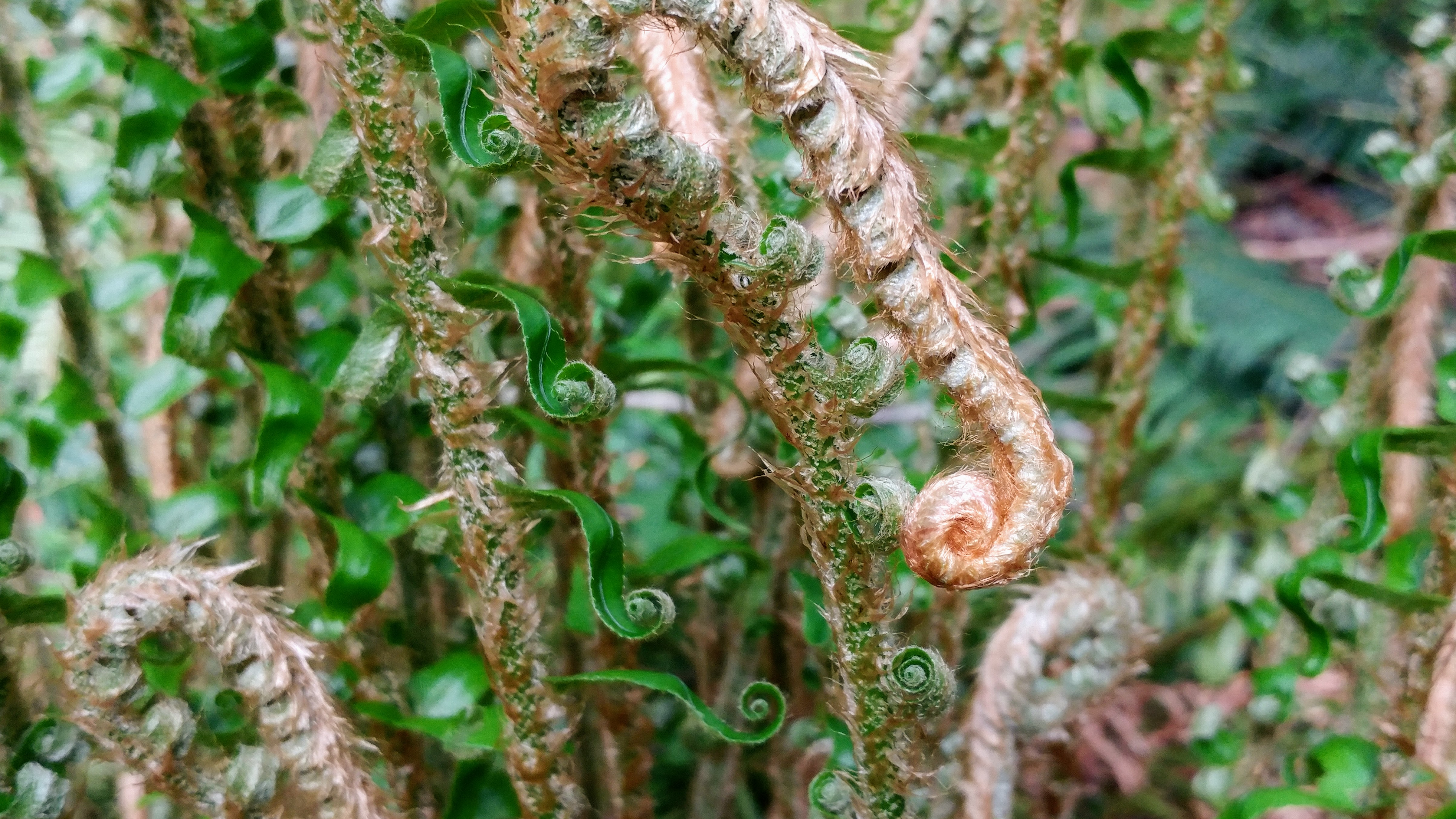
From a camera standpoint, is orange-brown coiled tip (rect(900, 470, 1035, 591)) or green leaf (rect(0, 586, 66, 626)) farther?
green leaf (rect(0, 586, 66, 626))

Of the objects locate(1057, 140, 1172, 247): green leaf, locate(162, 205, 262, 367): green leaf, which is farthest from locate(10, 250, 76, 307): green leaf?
locate(1057, 140, 1172, 247): green leaf

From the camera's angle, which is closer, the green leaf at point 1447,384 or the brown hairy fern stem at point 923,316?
the brown hairy fern stem at point 923,316

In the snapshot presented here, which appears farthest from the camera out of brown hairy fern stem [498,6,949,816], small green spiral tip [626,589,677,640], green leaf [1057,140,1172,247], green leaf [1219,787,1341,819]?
green leaf [1057,140,1172,247]

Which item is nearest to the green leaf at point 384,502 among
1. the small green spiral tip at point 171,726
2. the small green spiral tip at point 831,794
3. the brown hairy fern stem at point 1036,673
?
the small green spiral tip at point 171,726

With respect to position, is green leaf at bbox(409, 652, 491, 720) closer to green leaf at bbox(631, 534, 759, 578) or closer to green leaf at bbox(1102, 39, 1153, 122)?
green leaf at bbox(631, 534, 759, 578)

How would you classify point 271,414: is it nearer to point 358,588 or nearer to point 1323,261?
point 358,588

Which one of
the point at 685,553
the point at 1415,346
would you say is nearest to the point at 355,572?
the point at 685,553

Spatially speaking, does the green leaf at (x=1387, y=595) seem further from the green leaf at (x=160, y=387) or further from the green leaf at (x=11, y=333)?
the green leaf at (x=11, y=333)
